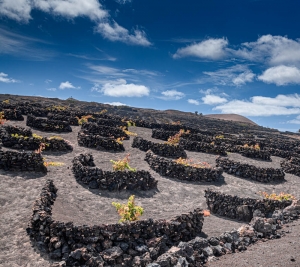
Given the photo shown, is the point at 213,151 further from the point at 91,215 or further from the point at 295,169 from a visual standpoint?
the point at 91,215

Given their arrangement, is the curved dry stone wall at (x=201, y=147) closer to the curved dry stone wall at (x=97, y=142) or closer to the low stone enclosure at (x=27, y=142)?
the curved dry stone wall at (x=97, y=142)

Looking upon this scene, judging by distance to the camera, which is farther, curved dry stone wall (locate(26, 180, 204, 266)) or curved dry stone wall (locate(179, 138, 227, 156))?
curved dry stone wall (locate(179, 138, 227, 156))

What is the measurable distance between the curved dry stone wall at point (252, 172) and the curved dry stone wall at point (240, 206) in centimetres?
818

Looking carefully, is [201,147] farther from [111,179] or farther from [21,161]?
[21,161]

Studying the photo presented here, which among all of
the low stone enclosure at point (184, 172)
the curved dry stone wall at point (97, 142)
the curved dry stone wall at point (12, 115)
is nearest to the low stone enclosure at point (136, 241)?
the low stone enclosure at point (184, 172)

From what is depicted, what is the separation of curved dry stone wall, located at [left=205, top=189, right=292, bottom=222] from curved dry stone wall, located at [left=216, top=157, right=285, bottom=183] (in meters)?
8.18

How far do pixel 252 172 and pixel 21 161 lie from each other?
706 inches

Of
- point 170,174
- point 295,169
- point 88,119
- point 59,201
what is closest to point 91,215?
point 59,201

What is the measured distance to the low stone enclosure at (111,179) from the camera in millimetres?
16359

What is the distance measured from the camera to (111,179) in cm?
1647

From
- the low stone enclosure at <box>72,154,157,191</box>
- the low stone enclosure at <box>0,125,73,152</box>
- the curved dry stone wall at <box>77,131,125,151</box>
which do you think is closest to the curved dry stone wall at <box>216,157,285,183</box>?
the low stone enclosure at <box>72,154,157,191</box>

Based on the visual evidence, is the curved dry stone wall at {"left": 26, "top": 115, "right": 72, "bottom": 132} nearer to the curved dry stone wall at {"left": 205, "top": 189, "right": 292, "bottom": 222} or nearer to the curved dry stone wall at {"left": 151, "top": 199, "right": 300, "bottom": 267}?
the curved dry stone wall at {"left": 205, "top": 189, "right": 292, "bottom": 222}

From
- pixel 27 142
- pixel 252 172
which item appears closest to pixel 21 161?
pixel 27 142

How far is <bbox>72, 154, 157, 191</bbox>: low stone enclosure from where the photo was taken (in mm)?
16359
